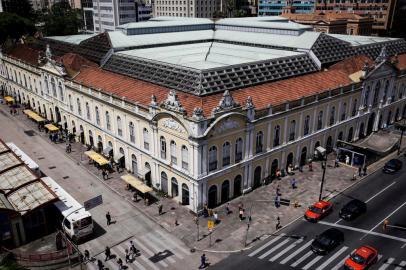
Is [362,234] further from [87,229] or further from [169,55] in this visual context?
[169,55]

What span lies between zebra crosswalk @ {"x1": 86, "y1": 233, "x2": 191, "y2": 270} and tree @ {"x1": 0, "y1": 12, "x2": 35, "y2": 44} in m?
111

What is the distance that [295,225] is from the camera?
44.6 metres

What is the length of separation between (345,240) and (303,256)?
241 inches

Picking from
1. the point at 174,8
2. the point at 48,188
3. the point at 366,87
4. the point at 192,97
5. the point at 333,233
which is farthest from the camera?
the point at 174,8

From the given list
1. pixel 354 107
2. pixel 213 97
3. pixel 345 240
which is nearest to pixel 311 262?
pixel 345 240

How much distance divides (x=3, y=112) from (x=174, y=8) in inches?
5206

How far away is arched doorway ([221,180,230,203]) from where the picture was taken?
4856 cm

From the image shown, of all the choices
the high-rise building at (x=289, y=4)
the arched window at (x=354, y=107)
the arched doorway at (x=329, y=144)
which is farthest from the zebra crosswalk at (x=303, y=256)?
the high-rise building at (x=289, y=4)

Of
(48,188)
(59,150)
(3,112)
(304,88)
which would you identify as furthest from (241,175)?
(3,112)

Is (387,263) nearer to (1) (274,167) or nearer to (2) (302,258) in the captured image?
(2) (302,258)

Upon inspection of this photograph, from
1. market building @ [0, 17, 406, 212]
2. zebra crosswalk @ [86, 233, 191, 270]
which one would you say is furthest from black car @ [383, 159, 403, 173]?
zebra crosswalk @ [86, 233, 191, 270]

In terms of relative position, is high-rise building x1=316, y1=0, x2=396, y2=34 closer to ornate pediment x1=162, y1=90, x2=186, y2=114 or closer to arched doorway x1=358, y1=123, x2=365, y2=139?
arched doorway x1=358, y1=123, x2=365, y2=139

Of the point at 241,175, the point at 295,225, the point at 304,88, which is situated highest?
the point at 304,88

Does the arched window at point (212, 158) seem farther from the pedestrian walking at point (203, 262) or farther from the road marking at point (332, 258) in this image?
the road marking at point (332, 258)
